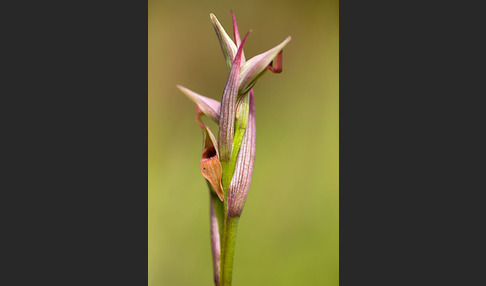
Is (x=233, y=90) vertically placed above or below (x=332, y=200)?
above

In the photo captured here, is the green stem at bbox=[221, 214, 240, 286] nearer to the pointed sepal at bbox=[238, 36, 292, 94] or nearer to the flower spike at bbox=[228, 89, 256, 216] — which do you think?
the flower spike at bbox=[228, 89, 256, 216]

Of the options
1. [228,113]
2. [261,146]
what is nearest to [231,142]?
[228,113]

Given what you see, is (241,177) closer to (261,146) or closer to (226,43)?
(226,43)

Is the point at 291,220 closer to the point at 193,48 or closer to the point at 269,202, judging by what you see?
the point at 269,202

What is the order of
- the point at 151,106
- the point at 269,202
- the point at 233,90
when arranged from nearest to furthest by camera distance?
1. the point at 233,90
2. the point at 151,106
3. the point at 269,202

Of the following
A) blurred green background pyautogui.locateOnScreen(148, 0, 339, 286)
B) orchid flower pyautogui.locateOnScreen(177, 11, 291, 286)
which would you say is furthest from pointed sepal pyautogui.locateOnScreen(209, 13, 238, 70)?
blurred green background pyautogui.locateOnScreen(148, 0, 339, 286)

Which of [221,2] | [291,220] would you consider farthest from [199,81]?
[291,220]
